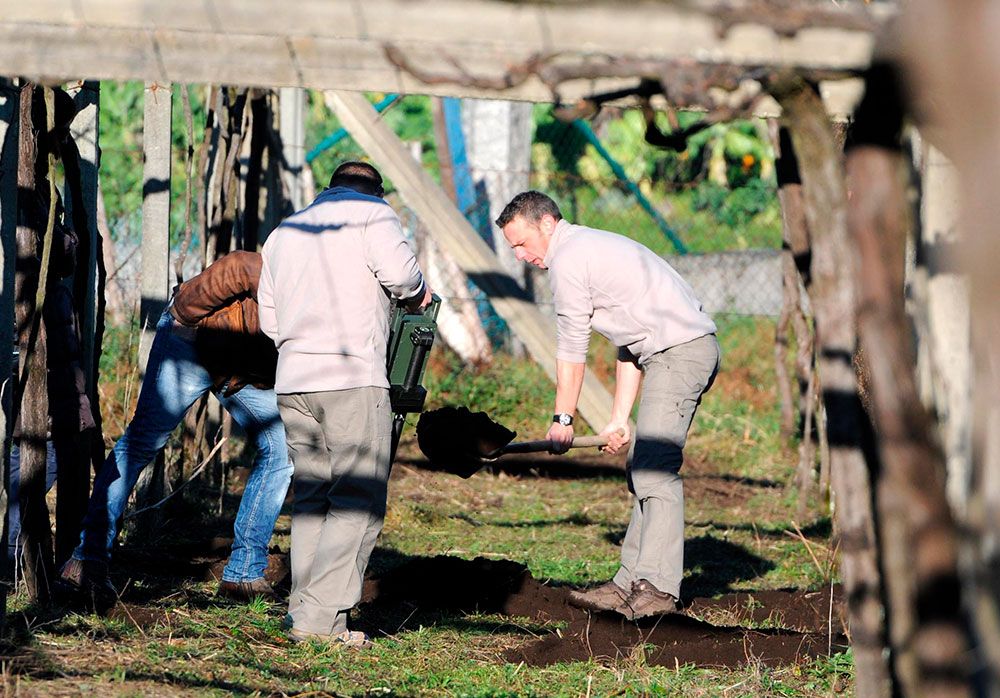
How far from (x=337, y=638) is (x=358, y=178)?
70.0 inches

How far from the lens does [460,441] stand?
574 centimetres

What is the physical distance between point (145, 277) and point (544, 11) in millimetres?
4467

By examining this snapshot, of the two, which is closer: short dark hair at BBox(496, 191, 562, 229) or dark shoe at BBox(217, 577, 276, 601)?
dark shoe at BBox(217, 577, 276, 601)

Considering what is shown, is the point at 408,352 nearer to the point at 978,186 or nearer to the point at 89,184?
the point at 89,184

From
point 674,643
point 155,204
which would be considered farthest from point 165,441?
point 674,643

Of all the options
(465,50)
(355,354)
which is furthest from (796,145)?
(355,354)

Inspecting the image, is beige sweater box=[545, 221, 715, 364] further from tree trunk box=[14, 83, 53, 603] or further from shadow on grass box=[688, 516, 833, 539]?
shadow on grass box=[688, 516, 833, 539]

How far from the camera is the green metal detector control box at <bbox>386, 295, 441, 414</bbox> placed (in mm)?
5031

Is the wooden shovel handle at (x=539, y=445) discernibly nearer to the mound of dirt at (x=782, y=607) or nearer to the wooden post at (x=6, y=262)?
the mound of dirt at (x=782, y=607)

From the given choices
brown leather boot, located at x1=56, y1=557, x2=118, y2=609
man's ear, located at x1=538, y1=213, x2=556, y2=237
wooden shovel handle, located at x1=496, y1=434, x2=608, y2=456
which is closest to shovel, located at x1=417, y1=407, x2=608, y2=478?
wooden shovel handle, located at x1=496, y1=434, x2=608, y2=456

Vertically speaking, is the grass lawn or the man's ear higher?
the man's ear

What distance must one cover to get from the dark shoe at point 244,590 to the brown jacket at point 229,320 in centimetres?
83

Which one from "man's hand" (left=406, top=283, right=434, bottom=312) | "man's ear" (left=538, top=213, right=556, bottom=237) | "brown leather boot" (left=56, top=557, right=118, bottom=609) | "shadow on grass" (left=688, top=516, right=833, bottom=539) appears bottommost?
"shadow on grass" (left=688, top=516, right=833, bottom=539)

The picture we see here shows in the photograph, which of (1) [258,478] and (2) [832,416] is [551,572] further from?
(2) [832,416]
